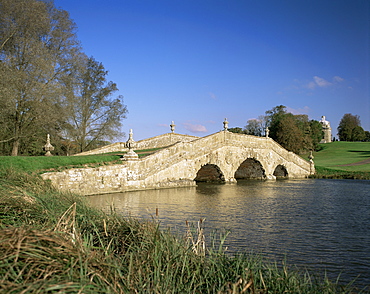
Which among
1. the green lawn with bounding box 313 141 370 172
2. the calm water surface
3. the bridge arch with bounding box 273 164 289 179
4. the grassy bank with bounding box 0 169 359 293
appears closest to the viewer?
the grassy bank with bounding box 0 169 359 293

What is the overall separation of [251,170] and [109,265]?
25.8m

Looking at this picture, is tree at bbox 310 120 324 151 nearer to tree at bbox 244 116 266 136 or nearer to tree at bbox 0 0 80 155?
tree at bbox 244 116 266 136

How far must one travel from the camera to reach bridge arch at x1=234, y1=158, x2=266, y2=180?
26.9 meters

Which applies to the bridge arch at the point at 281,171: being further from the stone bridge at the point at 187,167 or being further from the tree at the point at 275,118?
the tree at the point at 275,118

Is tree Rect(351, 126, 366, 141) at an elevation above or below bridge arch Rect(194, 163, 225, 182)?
above

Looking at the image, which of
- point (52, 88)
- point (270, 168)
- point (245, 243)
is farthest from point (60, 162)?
point (270, 168)

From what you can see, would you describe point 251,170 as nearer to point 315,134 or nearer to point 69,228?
point 69,228

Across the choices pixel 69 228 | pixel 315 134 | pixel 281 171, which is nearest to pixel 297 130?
pixel 315 134

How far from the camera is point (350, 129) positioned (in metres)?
81.6

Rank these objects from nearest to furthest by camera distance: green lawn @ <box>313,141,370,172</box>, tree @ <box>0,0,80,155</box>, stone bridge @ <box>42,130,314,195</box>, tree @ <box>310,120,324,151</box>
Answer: stone bridge @ <box>42,130,314,195</box> < tree @ <box>0,0,80,155</box> < green lawn @ <box>313,141,370,172</box> < tree @ <box>310,120,324,151</box>

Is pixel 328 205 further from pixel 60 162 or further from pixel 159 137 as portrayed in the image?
pixel 159 137

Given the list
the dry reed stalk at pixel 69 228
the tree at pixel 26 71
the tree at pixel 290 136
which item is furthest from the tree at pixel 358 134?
the dry reed stalk at pixel 69 228

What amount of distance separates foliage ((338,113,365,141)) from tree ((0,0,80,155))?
77.9 meters

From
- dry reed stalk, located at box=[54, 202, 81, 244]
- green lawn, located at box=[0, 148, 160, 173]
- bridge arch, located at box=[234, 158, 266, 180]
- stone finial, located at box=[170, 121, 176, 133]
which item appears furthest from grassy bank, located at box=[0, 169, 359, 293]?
stone finial, located at box=[170, 121, 176, 133]
